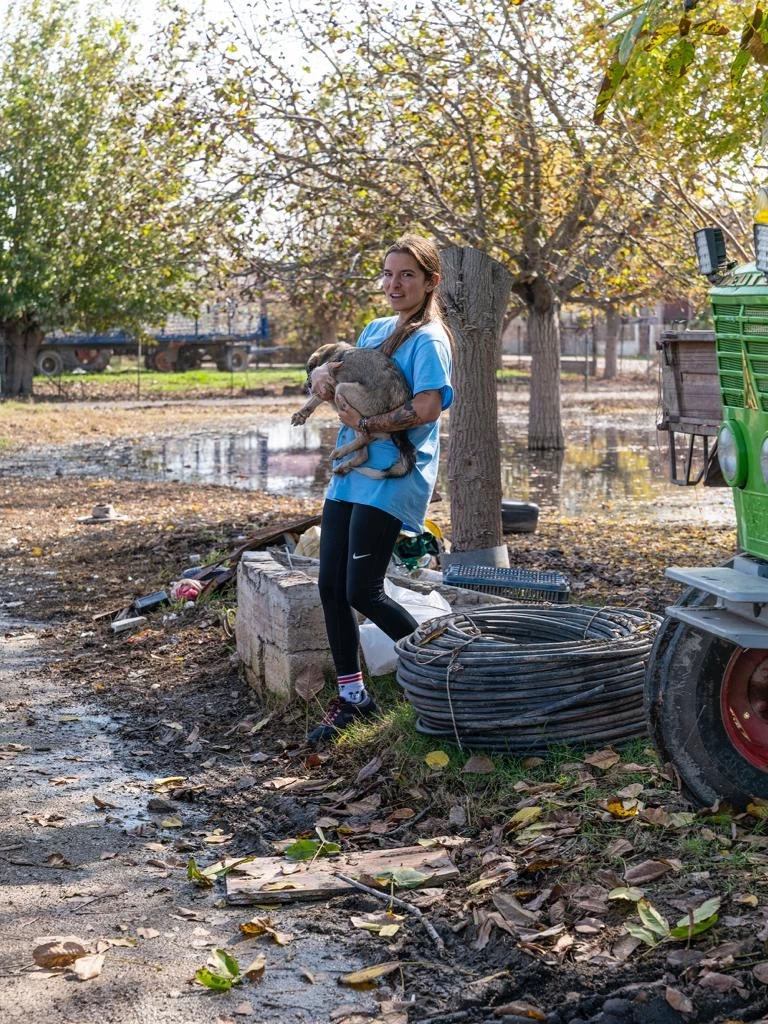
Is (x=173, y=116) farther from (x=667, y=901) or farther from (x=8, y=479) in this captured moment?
(x=667, y=901)

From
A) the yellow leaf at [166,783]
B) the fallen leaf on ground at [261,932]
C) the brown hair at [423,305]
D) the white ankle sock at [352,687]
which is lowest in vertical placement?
the yellow leaf at [166,783]

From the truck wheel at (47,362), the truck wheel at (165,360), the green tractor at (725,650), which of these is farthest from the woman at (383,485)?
the truck wheel at (165,360)

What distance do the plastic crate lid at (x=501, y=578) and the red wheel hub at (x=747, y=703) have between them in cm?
282

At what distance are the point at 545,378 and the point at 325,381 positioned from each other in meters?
16.5

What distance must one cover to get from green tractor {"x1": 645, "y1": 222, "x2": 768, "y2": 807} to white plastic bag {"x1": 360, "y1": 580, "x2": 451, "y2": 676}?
1835 millimetres

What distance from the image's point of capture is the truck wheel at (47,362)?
43.8m

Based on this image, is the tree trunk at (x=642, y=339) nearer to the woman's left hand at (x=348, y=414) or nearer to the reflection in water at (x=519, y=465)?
the reflection in water at (x=519, y=465)

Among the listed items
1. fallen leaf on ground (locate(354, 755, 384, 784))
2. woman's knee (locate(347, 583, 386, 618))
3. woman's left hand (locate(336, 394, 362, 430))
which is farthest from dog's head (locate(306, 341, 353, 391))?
fallen leaf on ground (locate(354, 755, 384, 784))

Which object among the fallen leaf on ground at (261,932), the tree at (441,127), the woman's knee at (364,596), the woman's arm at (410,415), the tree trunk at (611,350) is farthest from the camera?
the tree trunk at (611,350)

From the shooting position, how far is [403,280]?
5.47 meters

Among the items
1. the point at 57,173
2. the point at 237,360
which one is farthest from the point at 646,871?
the point at 237,360

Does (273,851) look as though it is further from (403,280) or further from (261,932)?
(403,280)

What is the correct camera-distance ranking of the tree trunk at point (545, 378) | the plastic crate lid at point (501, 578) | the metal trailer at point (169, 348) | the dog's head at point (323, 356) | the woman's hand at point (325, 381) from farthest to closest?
the metal trailer at point (169, 348) < the tree trunk at point (545, 378) < the plastic crate lid at point (501, 578) < the dog's head at point (323, 356) < the woman's hand at point (325, 381)

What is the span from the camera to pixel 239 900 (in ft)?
13.4
